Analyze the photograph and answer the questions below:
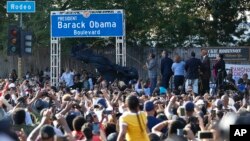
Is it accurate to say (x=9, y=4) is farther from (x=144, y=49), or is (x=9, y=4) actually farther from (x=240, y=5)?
(x=240, y=5)

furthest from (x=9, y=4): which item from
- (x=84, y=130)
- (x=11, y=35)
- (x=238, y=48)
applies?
(x=84, y=130)

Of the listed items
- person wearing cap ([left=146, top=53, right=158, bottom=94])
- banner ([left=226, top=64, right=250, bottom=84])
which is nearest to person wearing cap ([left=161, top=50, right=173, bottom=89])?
person wearing cap ([left=146, top=53, right=158, bottom=94])

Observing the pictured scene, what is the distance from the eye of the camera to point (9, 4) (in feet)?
83.8

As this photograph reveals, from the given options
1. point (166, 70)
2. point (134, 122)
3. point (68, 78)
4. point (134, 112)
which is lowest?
point (134, 122)

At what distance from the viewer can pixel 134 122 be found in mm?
9438

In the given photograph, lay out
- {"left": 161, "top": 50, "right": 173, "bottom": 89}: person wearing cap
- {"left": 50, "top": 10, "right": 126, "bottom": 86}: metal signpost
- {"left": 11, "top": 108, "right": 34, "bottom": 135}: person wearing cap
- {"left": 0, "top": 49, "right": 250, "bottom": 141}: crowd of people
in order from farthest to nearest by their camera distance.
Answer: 1. {"left": 50, "top": 10, "right": 126, "bottom": 86}: metal signpost
2. {"left": 161, "top": 50, "right": 173, "bottom": 89}: person wearing cap
3. {"left": 11, "top": 108, "right": 34, "bottom": 135}: person wearing cap
4. {"left": 0, "top": 49, "right": 250, "bottom": 141}: crowd of people

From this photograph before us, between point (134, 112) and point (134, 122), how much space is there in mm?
115

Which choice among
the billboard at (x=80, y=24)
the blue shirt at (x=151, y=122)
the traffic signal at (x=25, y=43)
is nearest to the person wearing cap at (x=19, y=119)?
the blue shirt at (x=151, y=122)

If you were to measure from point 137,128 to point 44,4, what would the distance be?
1296 inches

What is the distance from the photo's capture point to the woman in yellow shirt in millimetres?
9375

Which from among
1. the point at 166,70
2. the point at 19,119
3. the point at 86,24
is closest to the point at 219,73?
the point at 166,70

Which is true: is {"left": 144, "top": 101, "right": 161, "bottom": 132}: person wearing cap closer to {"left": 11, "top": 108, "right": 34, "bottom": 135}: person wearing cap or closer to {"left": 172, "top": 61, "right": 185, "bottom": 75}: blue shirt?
{"left": 11, "top": 108, "right": 34, "bottom": 135}: person wearing cap

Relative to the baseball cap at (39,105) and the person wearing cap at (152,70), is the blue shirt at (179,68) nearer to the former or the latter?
the person wearing cap at (152,70)

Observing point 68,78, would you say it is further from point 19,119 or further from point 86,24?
point 19,119
